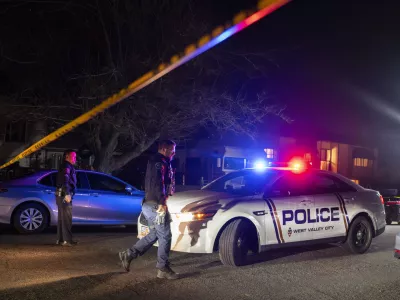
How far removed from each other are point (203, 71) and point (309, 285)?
10.1 meters

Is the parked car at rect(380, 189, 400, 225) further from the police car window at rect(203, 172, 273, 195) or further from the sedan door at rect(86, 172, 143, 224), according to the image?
the sedan door at rect(86, 172, 143, 224)

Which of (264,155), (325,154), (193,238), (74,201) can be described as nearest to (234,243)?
(193,238)

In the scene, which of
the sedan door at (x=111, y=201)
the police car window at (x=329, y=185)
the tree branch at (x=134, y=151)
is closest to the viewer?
the police car window at (x=329, y=185)

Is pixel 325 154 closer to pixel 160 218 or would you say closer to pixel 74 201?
pixel 74 201

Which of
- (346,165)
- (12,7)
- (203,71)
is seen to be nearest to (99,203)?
(203,71)

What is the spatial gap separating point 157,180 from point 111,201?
4292 millimetres

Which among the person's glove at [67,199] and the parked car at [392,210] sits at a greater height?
the person's glove at [67,199]

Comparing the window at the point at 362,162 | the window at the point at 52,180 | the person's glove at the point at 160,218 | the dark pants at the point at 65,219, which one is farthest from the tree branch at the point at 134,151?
the window at the point at 362,162

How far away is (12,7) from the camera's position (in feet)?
43.5

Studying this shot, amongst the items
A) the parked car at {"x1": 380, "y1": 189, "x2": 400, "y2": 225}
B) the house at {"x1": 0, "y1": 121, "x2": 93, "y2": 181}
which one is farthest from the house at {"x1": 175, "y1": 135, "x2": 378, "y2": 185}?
the parked car at {"x1": 380, "y1": 189, "x2": 400, "y2": 225}

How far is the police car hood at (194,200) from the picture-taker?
20.5 feet

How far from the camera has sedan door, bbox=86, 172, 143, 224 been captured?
941cm

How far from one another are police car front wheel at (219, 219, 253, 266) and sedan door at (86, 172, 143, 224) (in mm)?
3952

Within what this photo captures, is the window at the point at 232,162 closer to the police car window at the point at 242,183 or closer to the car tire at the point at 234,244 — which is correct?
the police car window at the point at 242,183
